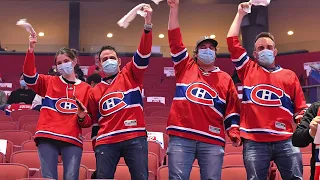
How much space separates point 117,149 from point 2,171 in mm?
943

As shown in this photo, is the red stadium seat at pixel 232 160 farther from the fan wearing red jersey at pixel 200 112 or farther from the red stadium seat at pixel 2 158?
the red stadium seat at pixel 2 158

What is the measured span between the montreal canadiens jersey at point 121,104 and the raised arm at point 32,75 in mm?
440

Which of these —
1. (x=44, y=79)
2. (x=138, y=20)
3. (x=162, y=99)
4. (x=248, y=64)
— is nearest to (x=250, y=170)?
(x=248, y=64)

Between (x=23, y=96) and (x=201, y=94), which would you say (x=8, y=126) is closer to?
(x=23, y=96)

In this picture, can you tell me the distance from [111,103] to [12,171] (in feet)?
3.02

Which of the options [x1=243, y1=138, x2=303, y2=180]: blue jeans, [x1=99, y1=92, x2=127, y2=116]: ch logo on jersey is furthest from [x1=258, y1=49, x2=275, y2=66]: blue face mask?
[x1=99, y1=92, x2=127, y2=116]: ch logo on jersey

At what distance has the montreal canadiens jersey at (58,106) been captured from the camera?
3373 mm

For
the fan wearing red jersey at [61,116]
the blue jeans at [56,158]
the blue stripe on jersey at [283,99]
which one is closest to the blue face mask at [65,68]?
the fan wearing red jersey at [61,116]

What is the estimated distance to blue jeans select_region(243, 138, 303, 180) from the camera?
301 cm

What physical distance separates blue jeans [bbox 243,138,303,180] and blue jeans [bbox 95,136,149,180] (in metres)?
0.68

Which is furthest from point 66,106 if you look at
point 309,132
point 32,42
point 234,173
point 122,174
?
point 309,132

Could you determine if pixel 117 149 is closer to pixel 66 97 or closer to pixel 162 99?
pixel 66 97

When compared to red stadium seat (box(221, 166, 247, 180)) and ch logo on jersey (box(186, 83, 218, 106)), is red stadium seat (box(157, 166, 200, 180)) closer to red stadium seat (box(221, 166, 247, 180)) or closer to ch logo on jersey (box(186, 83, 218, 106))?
red stadium seat (box(221, 166, 247, 180))

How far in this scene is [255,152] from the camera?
120 inches
